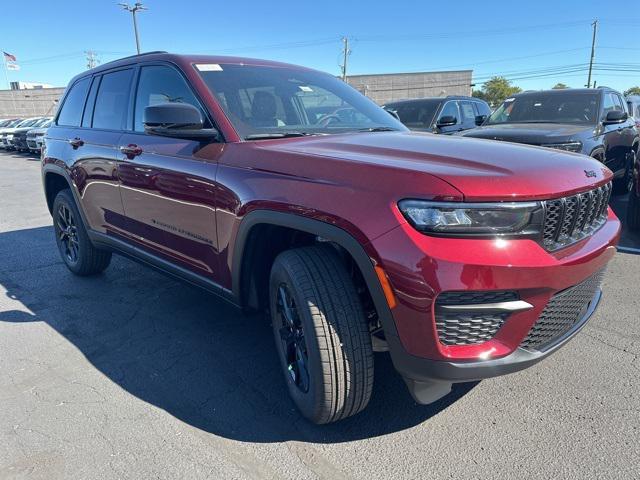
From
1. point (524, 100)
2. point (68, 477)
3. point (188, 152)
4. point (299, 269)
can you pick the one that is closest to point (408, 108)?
point (524, 100)

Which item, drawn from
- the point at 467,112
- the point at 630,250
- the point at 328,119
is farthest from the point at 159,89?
the point at 467,112

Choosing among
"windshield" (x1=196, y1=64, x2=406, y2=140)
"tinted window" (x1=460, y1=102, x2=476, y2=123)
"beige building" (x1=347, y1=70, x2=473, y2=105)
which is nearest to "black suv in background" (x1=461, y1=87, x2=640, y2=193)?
"tinted window" (x1=460, y1=102, x2=476, y2=123)

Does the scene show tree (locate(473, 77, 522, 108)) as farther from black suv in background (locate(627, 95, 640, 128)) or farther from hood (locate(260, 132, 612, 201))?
hood (locate(260, 132, 612, 201))

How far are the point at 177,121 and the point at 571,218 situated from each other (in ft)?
6.73

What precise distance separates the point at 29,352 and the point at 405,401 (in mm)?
2577

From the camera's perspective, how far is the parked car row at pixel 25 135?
776 inches

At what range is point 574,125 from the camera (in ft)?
22.0

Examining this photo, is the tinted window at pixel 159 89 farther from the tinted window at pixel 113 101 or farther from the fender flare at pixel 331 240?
the fender flare at pixel 331 240

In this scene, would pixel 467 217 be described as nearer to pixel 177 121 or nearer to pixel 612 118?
pixel 177 121

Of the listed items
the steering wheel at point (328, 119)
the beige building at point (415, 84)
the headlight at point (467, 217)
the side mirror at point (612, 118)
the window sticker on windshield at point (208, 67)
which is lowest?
the headlight at point (467, 217)

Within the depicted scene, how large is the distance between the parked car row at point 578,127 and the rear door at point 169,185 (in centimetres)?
410

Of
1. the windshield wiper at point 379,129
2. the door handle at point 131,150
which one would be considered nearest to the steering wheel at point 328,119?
the windshield wiper at point 379,129

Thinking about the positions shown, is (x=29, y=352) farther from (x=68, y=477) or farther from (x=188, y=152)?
(x=188, y=152)

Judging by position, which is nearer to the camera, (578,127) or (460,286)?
(460,286)
